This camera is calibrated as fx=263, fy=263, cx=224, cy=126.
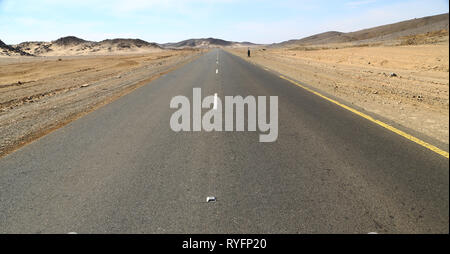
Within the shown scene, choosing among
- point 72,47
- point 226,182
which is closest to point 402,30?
point 226,182

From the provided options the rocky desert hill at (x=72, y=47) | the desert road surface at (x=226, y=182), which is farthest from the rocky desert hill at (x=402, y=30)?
the rocky desert hill at (x=72, y=47)

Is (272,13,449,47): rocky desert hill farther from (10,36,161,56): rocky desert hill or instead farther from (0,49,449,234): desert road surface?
(10,36,161,56): rocky desert hill

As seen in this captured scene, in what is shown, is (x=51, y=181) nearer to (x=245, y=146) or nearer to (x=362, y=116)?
(x=245, y=146)

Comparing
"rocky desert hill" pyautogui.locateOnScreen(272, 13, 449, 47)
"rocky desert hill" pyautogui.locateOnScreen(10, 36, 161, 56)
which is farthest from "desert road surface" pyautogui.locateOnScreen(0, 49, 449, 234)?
"rocky desert hill" pyautogui.locateOnScreen(10, 36, 161, 56)

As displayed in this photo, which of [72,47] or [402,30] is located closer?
[402,30]

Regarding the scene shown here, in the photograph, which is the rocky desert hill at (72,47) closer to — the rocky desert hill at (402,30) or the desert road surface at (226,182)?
the rocky desert hill at (402,30)

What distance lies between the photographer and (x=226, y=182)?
11.7 feet

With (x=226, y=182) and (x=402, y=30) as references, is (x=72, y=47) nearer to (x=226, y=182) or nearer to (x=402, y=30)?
(x=226, y=182)

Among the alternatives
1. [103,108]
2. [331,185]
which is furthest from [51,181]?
[103,108]

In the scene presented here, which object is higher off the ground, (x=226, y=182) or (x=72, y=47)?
(x=72, y=47)

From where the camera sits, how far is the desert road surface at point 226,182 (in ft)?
8.87

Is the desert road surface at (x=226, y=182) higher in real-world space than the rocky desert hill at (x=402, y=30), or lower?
lower
